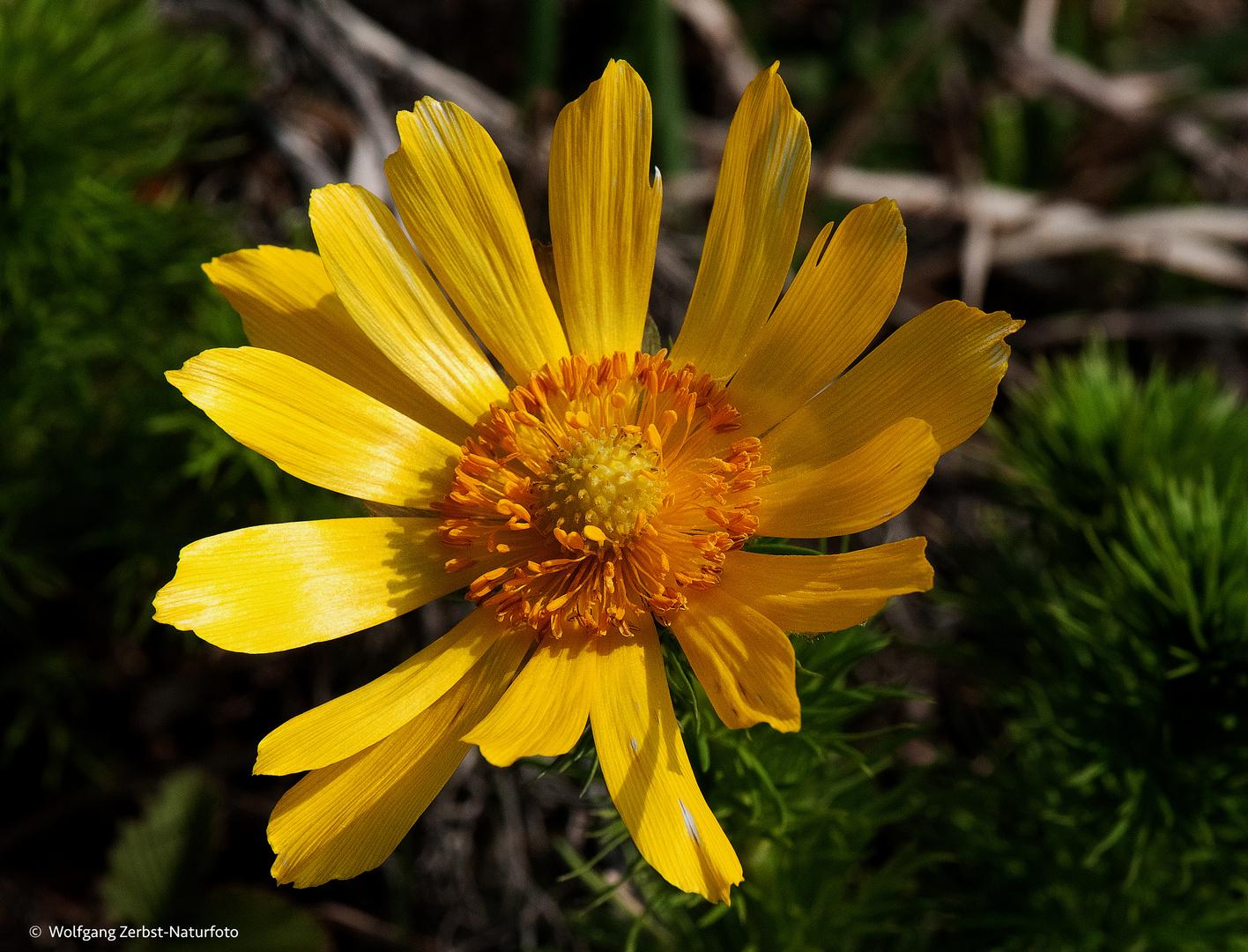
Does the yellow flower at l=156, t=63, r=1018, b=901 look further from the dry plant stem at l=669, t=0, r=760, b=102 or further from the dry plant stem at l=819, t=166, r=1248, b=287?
the dry plant stem at l=669, t=0, r=760, b=102

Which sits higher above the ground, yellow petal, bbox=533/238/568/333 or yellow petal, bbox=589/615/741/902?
yellow petal, bbox=533/238/568/333

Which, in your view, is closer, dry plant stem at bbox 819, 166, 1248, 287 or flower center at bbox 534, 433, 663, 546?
flower center at bbox 534, 433, 663, 546

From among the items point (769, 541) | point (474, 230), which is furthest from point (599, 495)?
point (474, 230)

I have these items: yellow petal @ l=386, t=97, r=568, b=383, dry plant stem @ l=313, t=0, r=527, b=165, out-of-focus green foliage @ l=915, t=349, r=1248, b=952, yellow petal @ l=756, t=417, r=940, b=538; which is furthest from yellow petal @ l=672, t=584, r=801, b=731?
dry plant stem @ l=313, t=0, r=527, b=165

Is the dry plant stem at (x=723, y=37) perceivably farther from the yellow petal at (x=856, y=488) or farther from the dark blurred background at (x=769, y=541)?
the yellow petal at (x=856, y=488)

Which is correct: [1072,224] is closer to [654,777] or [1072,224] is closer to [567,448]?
[567,448]

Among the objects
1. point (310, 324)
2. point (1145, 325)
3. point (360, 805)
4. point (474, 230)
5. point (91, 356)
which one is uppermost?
point (474, 230)
